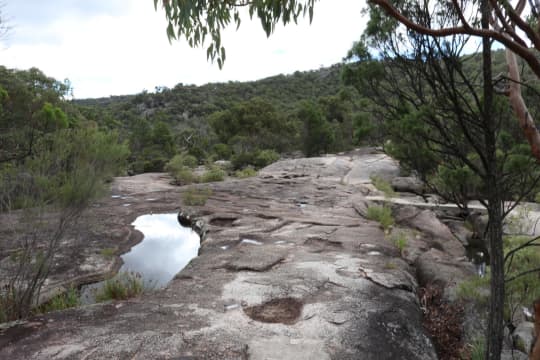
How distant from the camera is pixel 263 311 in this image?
4656 mm

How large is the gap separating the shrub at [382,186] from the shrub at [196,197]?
6.12 metres

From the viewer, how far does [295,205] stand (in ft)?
39.5

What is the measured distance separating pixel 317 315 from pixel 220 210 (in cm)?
652

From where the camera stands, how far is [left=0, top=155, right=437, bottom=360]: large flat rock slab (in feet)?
12.4

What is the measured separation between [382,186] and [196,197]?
7072 mm

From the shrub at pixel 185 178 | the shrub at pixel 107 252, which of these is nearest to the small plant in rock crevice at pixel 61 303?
the shrub at pixel 107 252

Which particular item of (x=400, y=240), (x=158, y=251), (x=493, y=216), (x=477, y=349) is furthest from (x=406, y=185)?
(x=493, y=216)

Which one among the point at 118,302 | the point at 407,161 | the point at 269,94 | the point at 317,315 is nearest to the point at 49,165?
the point at 118,302

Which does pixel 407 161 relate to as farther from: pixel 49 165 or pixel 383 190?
pixel 383 190

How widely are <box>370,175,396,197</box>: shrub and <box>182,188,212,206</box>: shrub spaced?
612 cm

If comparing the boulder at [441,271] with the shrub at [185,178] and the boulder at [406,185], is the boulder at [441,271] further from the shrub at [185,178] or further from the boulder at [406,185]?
the shrub at [185,178]

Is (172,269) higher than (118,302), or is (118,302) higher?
(118,302)

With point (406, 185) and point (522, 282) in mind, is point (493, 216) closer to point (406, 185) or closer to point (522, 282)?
point (522, 282)

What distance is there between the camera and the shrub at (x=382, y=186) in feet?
45.3
